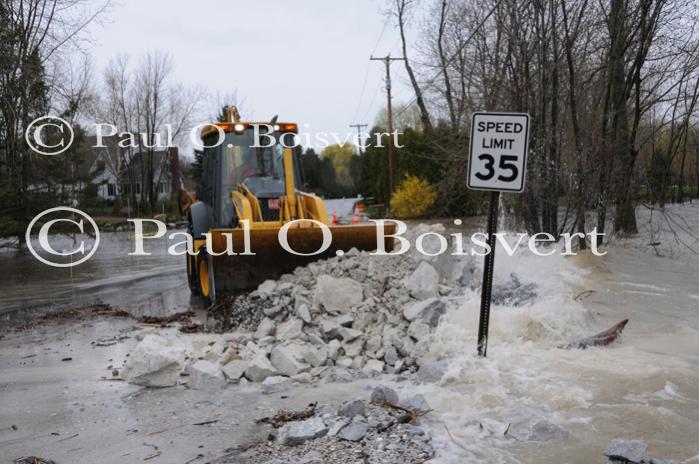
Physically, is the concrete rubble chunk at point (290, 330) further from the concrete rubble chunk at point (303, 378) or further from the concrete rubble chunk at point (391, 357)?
the concrete rubble chunk at point (391, 357)

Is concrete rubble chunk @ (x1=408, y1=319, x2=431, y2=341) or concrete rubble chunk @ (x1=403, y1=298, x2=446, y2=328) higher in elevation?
concrete rubble chunk @ (x1=403, y1=298, x2=446, y2=328)

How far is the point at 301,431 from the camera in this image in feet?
16.4

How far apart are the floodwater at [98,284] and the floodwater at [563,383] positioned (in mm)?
6243

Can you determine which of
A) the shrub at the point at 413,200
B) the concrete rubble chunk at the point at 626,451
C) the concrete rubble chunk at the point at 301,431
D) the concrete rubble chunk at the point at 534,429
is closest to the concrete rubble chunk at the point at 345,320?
the concrete rubble chunk at the point at 301,431

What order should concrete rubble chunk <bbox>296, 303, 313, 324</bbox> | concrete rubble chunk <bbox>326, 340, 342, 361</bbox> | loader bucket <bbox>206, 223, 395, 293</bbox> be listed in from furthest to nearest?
1. loader bucket <bbox>206, 223, 395, 293</bbox>
2. concrete rubble chunk <bbox>296, 303, 313, 324</bbox>
3. concrete rubble chunk <bbox>326, 340, 342, 361</bbox>

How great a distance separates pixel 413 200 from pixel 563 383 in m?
28.2

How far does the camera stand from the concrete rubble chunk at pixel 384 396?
5.57m

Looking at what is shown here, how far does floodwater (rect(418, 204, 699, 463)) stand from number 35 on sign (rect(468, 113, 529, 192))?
175 cm

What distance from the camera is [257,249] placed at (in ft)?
32.8

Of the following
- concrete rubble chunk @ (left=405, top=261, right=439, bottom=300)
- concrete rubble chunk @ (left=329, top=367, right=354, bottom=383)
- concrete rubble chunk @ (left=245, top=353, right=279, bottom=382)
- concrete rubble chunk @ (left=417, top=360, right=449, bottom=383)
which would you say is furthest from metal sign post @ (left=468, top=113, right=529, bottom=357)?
concrete rubble chunk @ (left=245, top=353, right=279, bottom=382)

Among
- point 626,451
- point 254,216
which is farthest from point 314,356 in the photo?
point 254,216

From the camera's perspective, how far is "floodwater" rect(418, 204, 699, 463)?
15.9 feet

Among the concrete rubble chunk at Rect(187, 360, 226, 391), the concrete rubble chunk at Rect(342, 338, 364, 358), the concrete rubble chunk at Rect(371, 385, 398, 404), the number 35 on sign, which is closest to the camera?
the concrete rubble chunk at Rect(371, 385, 398, 404)

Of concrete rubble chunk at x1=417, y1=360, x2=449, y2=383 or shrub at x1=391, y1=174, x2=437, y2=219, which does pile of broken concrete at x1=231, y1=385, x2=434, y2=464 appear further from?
shrub at x1=391, y1=174, x2=437, y2=219
